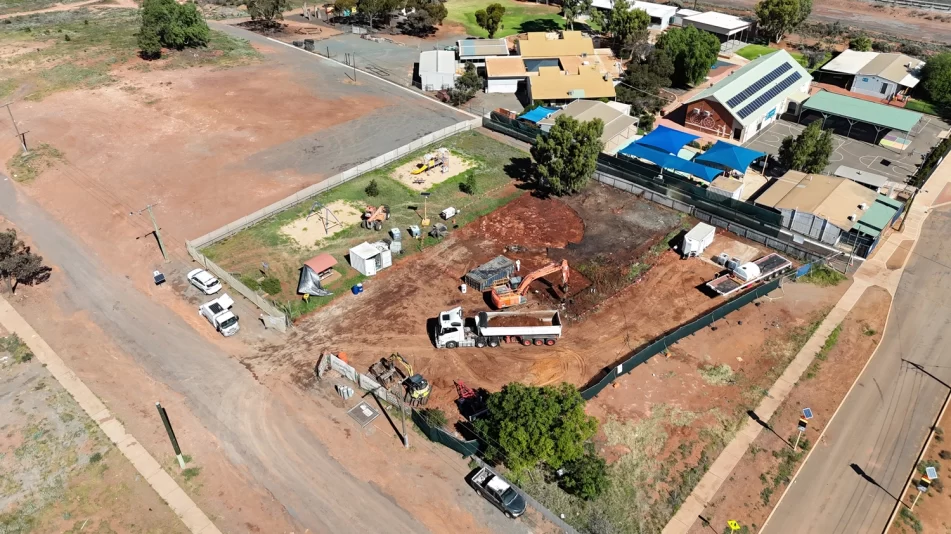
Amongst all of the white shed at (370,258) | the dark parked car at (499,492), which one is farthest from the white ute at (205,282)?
the dark parked car at (499,492)

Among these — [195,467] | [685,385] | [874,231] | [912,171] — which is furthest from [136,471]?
[912,171]

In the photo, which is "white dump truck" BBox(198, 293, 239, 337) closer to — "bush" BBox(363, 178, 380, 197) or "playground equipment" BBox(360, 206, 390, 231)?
"playground equipment" BBox(360, 206, 390, 231)

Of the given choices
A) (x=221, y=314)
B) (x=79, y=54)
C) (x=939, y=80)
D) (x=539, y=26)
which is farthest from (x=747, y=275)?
(x=79, y=54)

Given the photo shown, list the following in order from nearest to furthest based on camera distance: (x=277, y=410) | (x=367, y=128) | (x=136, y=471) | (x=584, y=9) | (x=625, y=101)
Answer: (x=136, y=471), (x=277, y=410), (x=367, y=128), (x=625, y=101), (x=584, y=9)

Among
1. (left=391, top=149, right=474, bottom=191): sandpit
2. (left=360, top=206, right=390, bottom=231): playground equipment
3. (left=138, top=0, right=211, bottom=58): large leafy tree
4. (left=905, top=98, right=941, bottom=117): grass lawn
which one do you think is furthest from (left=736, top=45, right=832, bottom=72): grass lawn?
(left=138, top=0, right=211, bottom=58): large leafy tree

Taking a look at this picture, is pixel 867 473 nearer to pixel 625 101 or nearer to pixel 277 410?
pixel 277 410

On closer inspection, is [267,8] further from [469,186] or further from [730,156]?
[730,156]
